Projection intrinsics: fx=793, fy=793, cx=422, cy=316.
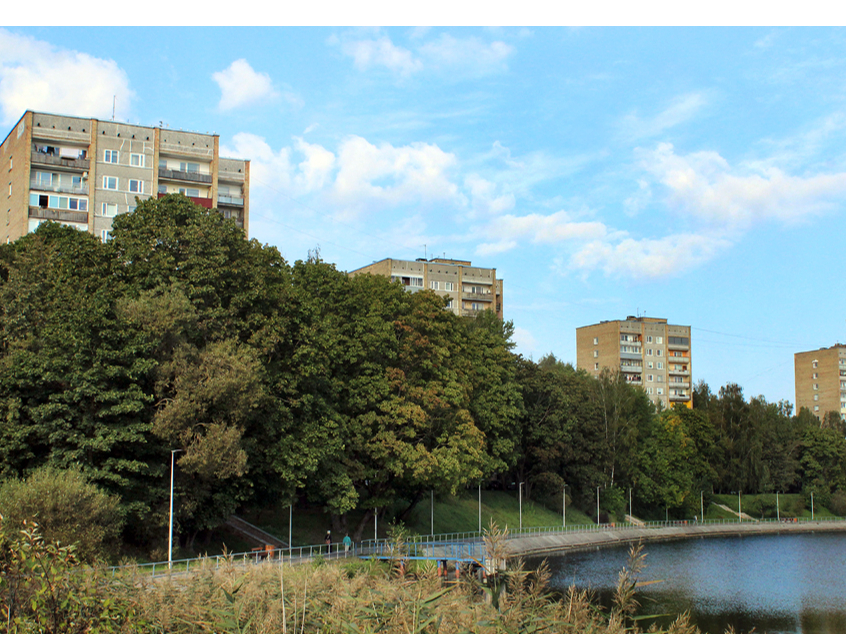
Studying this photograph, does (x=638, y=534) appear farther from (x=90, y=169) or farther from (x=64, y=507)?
(x=90, y=169)

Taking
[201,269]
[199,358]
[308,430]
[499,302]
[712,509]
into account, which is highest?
[499,302]

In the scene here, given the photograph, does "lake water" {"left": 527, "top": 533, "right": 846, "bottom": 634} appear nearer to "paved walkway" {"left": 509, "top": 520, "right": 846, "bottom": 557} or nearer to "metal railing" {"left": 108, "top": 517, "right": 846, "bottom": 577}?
"paved walkway" {"left": 509, "top": 520, "right": 846, "bottom": 557}

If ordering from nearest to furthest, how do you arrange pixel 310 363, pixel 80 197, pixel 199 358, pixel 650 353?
pixel 199 358
pixel 310 363
pixel 80 197
pixel 650 353

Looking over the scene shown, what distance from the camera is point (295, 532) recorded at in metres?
48.7

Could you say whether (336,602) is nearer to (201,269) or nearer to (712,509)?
(201,269)

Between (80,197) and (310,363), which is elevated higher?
(80,197)

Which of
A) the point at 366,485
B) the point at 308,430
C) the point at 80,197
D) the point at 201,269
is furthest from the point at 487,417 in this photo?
the point at 80,197

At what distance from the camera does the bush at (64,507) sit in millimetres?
28109

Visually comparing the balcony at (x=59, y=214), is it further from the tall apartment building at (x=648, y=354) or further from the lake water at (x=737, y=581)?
the tall apartment building at (x=648, y=354)

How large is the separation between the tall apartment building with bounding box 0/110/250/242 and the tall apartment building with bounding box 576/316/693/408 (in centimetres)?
7642

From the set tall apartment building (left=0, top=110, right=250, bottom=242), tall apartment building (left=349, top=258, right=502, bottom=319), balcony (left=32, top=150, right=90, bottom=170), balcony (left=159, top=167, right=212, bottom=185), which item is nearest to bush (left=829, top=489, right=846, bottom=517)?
tall apartment building (left=349, top=258, right=502, bottom=319)

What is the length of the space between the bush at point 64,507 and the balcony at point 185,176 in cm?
4259

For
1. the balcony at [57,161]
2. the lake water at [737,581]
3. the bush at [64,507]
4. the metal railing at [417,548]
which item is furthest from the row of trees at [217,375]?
the balcony at [57,161]

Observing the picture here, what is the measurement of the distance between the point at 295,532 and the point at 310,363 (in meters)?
13.5
